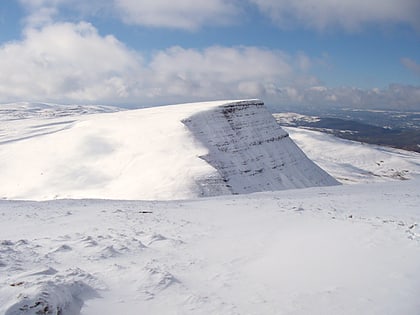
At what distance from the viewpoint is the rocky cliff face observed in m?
43.2

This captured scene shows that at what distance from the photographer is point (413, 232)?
420 inches

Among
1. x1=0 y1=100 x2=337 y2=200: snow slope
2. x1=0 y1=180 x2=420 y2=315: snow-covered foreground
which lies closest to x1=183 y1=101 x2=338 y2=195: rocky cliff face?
x1=0 y1=100 x2=337 y2=200: snow slope

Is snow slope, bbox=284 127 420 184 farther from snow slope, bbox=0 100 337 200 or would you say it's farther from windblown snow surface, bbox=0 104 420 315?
windblown snow surface, bbox=0 104 420 315

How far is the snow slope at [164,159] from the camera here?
37.7m

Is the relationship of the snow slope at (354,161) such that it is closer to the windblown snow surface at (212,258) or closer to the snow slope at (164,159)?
the snow slope at (164,159)

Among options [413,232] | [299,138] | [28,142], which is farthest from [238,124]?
[299,138]

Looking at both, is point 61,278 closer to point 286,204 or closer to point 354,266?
point 354,266

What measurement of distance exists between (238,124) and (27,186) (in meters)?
29.5

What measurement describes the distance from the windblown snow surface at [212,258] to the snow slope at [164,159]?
65.4ft

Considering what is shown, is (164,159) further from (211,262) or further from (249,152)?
(211,262)

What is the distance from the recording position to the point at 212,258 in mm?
8984

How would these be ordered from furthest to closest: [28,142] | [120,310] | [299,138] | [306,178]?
[299,138] < [28,142] < [306,178] < [120,310]

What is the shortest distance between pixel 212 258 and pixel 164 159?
33.5 m

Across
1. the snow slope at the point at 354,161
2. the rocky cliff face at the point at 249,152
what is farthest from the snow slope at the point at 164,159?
the snow slope at the point at 354,161
